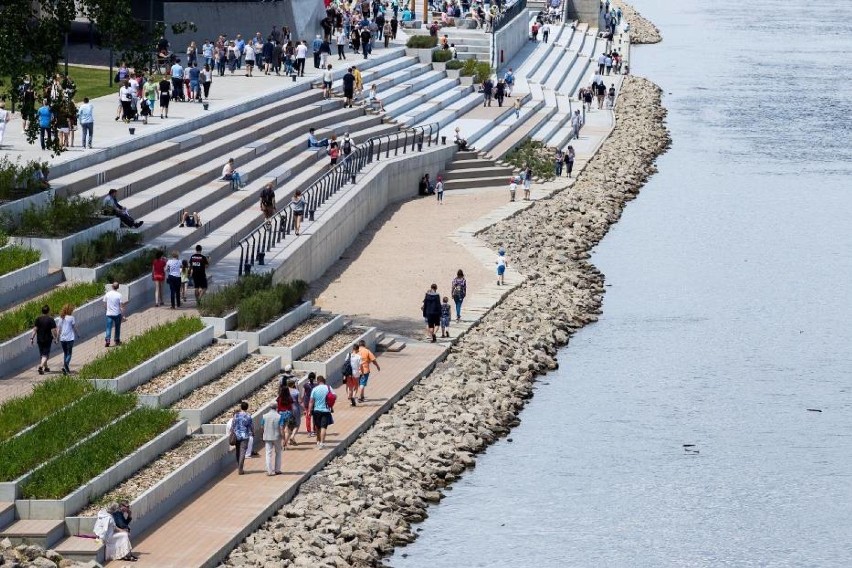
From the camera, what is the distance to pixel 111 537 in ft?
80.3

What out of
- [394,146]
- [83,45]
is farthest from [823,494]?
[83,45]

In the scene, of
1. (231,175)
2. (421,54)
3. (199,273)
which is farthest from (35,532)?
(421,54)

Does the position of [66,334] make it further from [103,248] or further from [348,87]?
[348,87]

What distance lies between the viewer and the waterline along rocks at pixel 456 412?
91.3 feet

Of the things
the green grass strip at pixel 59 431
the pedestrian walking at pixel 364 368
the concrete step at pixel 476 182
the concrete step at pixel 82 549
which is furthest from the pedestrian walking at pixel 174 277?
the concrete step at pixel 476 182

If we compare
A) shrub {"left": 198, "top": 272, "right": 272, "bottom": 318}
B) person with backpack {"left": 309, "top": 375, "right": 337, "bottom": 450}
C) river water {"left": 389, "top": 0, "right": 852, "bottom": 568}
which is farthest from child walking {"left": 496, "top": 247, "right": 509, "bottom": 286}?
person with backpack {"left": 309, "top": 375, "right": 337, "bottom": 450}

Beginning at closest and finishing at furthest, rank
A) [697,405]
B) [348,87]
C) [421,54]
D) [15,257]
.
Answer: [15,257]
[697,405]
[348,87]
[421,54]

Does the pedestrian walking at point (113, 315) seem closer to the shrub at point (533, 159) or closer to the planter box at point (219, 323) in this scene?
the planter box at point (219, 323)

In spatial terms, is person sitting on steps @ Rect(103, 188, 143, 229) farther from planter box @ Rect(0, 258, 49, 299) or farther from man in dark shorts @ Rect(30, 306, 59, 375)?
man in dark shorts @ Rect(30, 306, 59, 375)

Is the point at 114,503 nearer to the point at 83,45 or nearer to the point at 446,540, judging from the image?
the point at 446,540

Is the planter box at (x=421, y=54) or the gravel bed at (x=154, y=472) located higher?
the planter box at (x=421, y=54)

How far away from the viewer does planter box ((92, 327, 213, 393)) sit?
29375mm

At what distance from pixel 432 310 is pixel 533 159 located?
25.7 metres

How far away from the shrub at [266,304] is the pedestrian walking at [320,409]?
345 centimetres
